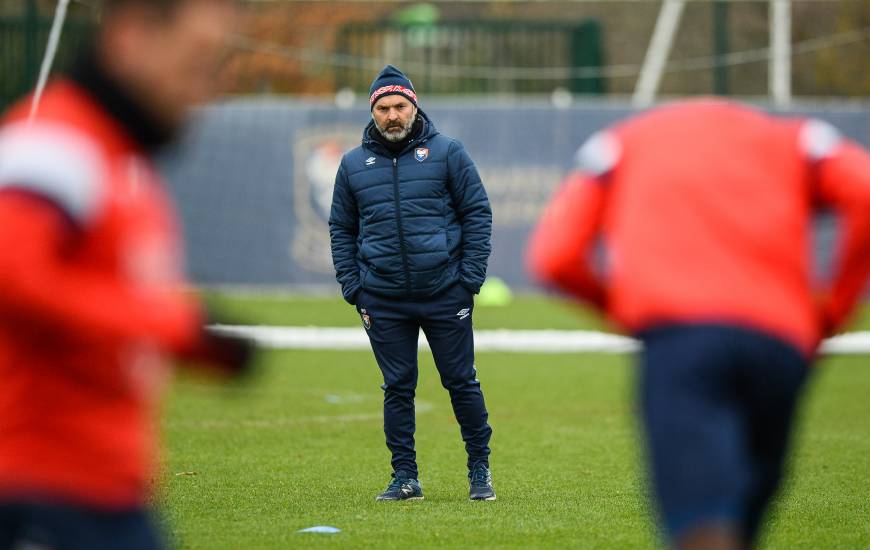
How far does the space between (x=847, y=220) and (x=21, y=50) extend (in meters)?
23.4

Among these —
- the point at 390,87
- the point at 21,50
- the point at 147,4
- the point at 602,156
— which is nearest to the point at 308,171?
the point at 21,50

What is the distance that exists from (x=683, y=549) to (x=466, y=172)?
15.8ft

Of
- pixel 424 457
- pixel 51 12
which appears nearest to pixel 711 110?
pixel 424 457

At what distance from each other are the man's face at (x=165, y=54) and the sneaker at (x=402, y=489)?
17.4ft

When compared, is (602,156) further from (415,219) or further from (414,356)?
(414,356)

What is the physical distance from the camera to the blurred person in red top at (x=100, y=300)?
313 centimetres

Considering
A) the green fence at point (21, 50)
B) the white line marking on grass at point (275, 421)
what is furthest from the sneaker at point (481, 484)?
the green fence at point (21, 50)

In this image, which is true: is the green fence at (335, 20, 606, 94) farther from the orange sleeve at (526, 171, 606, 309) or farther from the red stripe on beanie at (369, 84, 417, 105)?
the orange sleeve at (526, 171, 606, 309)

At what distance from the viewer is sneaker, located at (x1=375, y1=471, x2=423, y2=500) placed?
8.43 m

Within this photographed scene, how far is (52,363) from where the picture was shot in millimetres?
3236

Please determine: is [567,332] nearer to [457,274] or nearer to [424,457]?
[424,457]

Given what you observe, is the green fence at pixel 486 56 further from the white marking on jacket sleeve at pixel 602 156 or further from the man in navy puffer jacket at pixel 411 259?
the white marking on jacket sleeve at pixel 602 156

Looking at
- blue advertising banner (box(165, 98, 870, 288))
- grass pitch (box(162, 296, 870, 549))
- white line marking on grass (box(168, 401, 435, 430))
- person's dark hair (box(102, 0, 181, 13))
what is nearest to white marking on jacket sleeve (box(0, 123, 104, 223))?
person's dark hair (box(102, 0, 181, 13))

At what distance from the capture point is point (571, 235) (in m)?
4.20
